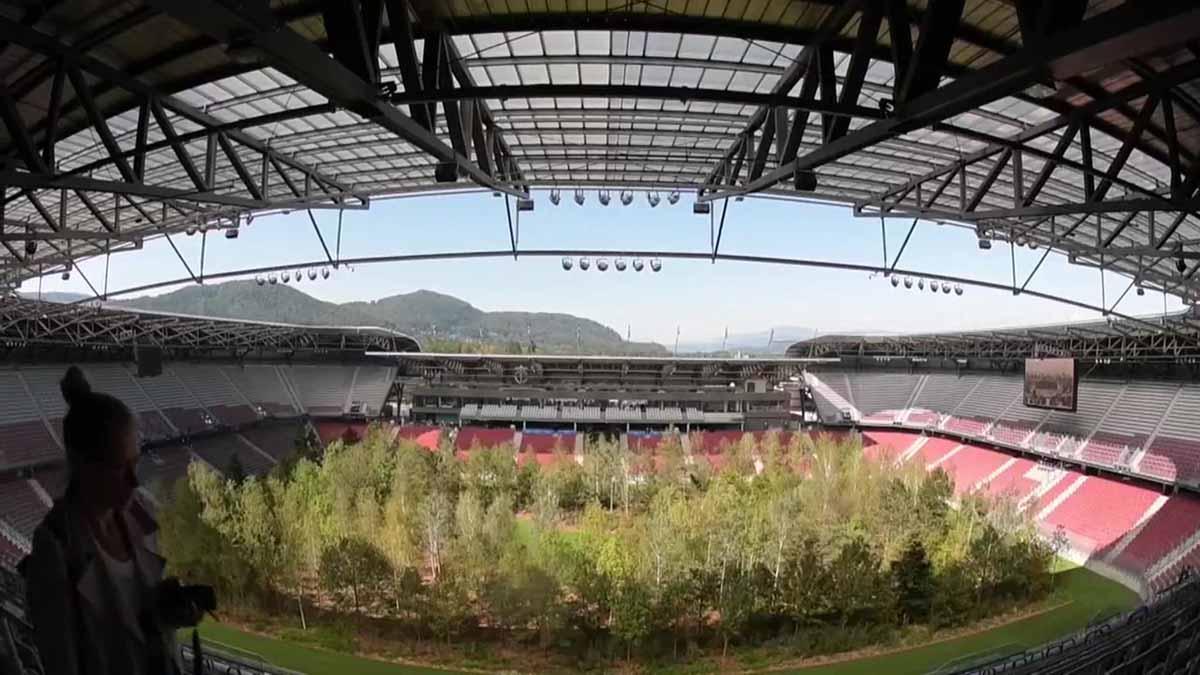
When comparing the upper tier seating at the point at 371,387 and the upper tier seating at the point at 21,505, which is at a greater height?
the upper tier seating at the point at 371,387

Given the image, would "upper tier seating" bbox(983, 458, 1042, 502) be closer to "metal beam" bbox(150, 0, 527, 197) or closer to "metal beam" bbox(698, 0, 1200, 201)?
"metal beam" bbox(698, 0, 1200, 201)

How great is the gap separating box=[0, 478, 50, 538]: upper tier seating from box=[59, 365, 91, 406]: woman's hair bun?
731 inches

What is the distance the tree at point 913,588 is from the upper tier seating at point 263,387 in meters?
27.4

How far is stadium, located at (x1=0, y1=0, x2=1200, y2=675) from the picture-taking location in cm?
483

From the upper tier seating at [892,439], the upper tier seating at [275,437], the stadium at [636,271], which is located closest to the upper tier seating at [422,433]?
the stadium at [636,271]

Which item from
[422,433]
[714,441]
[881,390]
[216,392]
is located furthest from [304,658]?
[881,390]

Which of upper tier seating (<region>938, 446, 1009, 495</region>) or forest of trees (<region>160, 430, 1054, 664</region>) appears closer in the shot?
forest of trees (<region>160, 430, 1054, 664</region>)

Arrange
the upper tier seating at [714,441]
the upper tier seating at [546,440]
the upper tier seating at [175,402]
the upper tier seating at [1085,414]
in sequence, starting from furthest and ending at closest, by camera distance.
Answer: the upper tier seating at [546,440]
the upper tier seating at [714,441]
the upper tier seating at [175,402]
the upper tier seating at [1085,414]

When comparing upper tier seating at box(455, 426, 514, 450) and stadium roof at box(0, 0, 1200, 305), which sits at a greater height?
stadium roof at box(0, 0, 1200, 305)

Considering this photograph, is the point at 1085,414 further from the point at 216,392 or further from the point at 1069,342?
the point at 216,392

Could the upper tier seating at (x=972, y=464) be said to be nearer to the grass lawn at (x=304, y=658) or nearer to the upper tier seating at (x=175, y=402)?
the grass lawn at (x=304, y=658)

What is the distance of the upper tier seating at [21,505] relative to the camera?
15841 mm

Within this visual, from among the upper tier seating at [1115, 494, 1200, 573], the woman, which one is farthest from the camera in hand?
the upper tier seating at [1115, 494, 1200, 573]

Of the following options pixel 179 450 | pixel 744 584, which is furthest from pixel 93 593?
pixel 179 450
